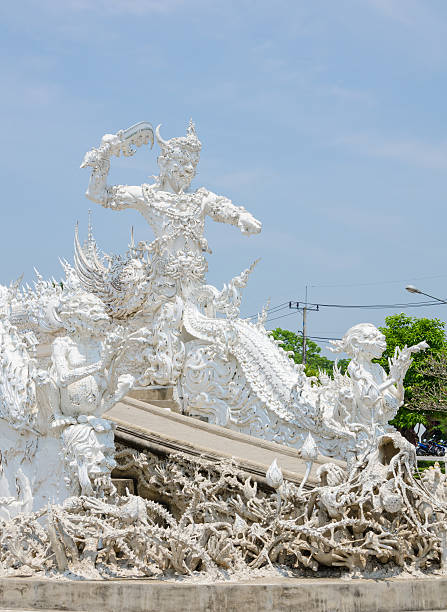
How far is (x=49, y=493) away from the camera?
24.2 ft

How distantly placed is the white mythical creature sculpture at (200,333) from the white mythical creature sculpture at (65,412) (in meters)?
3.52

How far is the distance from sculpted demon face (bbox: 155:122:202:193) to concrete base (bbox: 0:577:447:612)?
298 inches

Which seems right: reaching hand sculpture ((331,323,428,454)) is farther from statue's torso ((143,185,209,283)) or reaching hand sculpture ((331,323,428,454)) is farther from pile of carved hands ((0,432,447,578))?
pile of carved hands ((0,432,447,578))

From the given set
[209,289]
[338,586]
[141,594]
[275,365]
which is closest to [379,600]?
[338,586]

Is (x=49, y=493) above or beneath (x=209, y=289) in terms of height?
beneath

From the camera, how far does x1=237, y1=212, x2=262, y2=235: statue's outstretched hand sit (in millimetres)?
12898

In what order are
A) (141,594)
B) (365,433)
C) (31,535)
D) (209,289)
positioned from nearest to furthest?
(141,594) < (31,535) < (365,433) < (209,289)

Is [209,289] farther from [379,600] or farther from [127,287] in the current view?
[379,600]

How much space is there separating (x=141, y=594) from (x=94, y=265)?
7.48 m

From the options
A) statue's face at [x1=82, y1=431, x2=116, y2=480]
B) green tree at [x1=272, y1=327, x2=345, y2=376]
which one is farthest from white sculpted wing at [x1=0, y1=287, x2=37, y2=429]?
green tree at [x1=272, y1=327, x2=345, y2=376]

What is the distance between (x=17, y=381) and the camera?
7.83m

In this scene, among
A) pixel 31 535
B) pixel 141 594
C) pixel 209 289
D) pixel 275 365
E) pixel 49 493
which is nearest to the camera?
pixel 141 594

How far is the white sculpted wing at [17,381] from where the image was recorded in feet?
25.0

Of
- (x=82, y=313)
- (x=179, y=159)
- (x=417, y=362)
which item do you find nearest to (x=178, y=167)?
(x=179, y=159)
